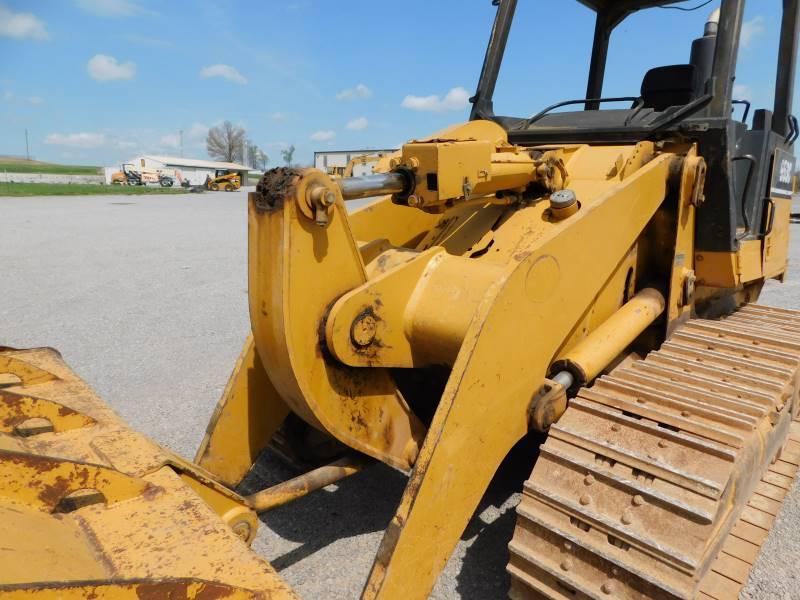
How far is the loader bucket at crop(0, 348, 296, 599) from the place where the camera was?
4.06 ft

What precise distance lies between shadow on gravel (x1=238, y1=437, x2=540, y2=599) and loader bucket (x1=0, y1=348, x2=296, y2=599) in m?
0.86

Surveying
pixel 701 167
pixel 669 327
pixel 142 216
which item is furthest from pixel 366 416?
pixel 142 216

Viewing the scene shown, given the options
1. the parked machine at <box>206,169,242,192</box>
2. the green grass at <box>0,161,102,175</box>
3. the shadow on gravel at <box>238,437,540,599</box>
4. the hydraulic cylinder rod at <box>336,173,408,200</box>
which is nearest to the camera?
the hydraulic cylinder rod at <box>336,173,408,200</box>

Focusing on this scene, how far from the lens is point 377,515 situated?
116 inches

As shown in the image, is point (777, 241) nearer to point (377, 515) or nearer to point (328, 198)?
point (377, 515)

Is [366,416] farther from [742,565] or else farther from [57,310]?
[57,310]

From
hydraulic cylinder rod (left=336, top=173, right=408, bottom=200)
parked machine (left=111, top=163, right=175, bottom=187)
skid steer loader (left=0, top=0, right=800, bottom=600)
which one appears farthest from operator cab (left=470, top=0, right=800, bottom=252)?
parked machine (left=111, top=163, right=175, bottom=187)

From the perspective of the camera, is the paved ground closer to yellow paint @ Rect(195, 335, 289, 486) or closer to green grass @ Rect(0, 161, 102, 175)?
yellow paint @ Rect(195, 335, 289, 486)

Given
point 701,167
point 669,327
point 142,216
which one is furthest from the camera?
point 142,216

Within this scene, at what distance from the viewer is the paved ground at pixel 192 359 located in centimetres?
257

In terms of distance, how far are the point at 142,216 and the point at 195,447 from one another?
16431 millimetres

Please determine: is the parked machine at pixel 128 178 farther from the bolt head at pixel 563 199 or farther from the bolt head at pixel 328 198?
the bolt head at pixel 328 198

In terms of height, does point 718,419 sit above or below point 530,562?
above

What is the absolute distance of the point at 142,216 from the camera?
18219 mm
